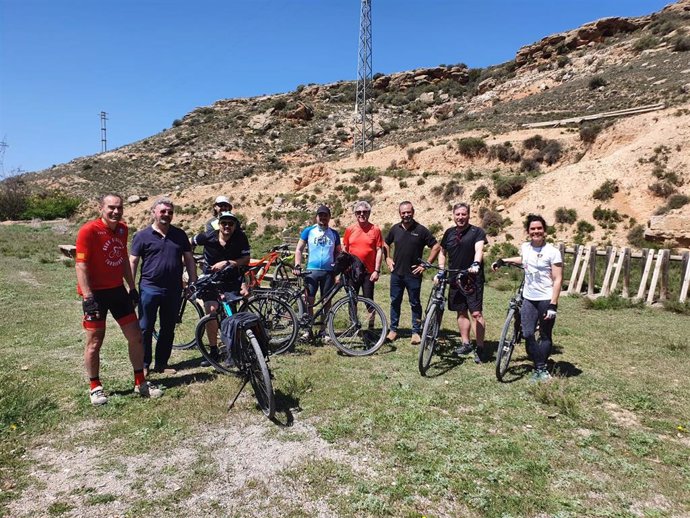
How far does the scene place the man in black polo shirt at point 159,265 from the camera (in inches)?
201

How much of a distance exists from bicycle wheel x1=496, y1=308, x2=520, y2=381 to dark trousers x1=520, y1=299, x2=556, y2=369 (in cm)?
16

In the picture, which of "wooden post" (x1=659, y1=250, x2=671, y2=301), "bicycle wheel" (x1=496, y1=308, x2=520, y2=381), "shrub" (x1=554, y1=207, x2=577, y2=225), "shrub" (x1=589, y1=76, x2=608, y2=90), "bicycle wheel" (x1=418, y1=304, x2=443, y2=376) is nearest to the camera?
"bicycle wheel" (x1=496, y1=308, x2=520, y2=381)

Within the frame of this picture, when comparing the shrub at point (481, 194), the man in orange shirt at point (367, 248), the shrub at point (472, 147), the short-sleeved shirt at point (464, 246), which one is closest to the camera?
the short-sleeved shirt at point (464, 246)

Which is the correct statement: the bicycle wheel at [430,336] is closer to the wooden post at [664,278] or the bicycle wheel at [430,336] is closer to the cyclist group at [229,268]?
the cyclist group at [229,268]

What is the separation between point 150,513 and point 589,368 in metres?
5.47

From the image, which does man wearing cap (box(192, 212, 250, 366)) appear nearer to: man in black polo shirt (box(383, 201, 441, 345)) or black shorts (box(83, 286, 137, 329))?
black shorts (box(83, 286, 137, 329))

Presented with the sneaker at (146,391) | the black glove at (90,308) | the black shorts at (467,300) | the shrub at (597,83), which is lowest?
the sneaker at (146,391)

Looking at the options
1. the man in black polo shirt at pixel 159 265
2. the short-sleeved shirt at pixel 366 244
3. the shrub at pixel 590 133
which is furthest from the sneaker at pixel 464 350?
the shrub at pixel 590 133

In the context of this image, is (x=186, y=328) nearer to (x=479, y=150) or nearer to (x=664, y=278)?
(x=664, y=278)

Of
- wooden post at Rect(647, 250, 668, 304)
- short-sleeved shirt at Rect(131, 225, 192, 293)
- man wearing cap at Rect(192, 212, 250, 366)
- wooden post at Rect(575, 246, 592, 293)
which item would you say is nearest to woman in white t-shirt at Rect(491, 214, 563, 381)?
man wearing cap at Rect(192, 212, 250, 366)

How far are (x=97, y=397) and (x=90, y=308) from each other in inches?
39.8

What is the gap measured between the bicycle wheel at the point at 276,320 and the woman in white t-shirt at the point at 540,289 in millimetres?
2981

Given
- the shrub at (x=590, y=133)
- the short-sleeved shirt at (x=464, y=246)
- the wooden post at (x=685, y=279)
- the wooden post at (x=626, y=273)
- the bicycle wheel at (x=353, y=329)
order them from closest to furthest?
the short-sleeved shirt at (x=464, y=246)
the bicycle wheel at (x=353, y=329)
the wooden post at (x=685, y=279)
the wooden post at (x=626, y=273)
the shrub at (x=590, y=133)

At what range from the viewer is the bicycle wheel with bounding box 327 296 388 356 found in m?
6.21
